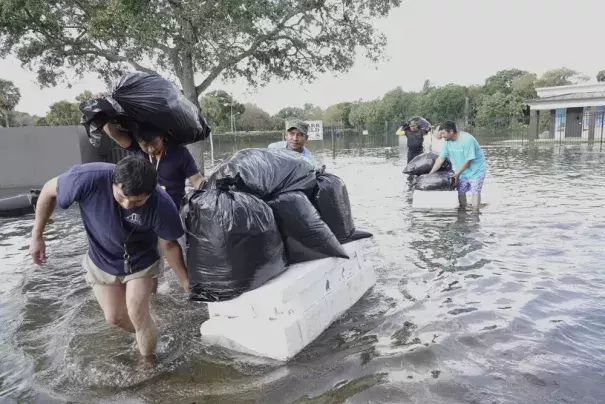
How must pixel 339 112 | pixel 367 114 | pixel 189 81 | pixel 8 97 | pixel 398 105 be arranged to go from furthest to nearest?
1. pixel 339 112
2. pixel 367 114
3. pixel 398 105
4. pixel 8 97
5. pixel 189 81

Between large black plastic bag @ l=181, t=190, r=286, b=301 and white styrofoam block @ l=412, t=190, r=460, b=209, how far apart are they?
4429 mm

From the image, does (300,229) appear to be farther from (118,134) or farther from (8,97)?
(8,97)

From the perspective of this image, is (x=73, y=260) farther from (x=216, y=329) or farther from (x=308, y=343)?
(x=308, y=343)

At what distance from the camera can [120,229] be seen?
237cm

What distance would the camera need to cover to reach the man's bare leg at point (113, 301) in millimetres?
2523

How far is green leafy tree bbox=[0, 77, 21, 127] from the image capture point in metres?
33.0

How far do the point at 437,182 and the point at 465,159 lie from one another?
79 cm

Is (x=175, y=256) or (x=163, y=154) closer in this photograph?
(x=175, y=256)

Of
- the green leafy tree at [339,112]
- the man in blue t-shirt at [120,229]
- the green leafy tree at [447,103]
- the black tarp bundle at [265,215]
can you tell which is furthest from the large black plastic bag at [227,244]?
the green leafy tree at [339,112]

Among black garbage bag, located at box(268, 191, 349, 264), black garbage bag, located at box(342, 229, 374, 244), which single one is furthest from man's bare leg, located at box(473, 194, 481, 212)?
black garbage bag, located at box(268, 191, 349, 264)

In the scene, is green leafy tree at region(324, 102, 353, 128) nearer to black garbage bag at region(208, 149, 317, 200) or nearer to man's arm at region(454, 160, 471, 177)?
man's arm at region(454, 160, 471, 177)

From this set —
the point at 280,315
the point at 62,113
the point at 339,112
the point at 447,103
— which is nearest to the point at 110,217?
the point at 280,315

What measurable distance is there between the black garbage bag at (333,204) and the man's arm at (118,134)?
134 centimetres

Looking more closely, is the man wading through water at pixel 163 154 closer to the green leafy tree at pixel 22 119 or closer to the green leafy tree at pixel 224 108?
the green leafy tree at pixel 22 119
